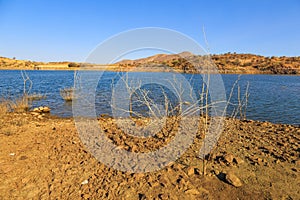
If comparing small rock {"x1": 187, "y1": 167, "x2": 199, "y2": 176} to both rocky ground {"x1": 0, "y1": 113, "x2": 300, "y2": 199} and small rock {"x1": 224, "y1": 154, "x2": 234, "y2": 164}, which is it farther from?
small rock {"x1": 224, "y1": 154, "x2": 234, "y2": 164}

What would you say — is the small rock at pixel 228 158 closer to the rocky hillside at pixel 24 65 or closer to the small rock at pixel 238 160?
the small rock at pixel 238 160

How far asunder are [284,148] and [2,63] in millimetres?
86221

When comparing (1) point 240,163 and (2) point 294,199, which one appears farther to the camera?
(1) point 240,163

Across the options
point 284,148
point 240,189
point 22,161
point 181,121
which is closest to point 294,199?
point 240,189

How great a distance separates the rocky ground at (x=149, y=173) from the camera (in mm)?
2721

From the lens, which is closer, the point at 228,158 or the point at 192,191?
the point at 192,191

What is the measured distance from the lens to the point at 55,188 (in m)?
2.79

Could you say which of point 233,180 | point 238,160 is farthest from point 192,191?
point 238,160

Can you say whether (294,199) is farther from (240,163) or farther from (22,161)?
(22,161)

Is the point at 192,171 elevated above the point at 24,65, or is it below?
below

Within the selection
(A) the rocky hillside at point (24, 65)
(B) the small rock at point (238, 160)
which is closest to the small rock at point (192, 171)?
(B) the small rock at point (238, 160)

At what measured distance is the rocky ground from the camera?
8.93ft

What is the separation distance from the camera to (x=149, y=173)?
3.18 metres

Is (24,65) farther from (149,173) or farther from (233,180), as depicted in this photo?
(233,180)
